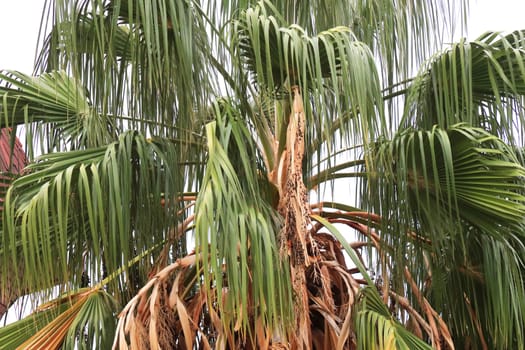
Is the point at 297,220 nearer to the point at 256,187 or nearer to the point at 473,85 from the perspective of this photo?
the point at 256,187

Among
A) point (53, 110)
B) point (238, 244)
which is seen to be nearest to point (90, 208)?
point (238, 244)

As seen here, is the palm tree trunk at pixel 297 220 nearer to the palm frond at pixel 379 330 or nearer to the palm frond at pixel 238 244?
the palm frond at pixel 238 244

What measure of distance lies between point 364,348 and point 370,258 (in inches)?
27.2

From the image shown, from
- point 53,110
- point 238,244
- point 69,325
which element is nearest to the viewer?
point 238,244

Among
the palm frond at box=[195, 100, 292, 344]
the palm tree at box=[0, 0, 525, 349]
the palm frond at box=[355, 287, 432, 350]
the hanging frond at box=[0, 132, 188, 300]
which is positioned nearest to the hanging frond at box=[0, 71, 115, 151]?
the palm tree at box=[0, 0, 525, 349]

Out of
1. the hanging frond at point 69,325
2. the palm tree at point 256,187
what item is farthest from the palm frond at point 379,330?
the hanging frond at point 69,325

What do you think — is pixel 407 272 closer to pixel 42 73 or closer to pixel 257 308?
pixel 257 308

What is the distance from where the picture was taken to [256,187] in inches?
→ 113

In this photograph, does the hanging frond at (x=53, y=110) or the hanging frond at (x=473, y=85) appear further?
the hanging frond at (x=53, y=110)

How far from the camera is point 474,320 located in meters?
3.41

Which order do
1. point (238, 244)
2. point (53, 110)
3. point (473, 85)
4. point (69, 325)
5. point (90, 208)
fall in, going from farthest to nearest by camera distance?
point (53, 110) < point (473, 85) < point (69, 325) < point (90, 208) < point (238, 244)

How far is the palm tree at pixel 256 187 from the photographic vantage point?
9.08 feet

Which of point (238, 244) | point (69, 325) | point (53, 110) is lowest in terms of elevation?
point (69, 325)

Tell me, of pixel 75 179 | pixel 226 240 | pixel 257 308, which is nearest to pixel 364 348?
pixel 257 308
